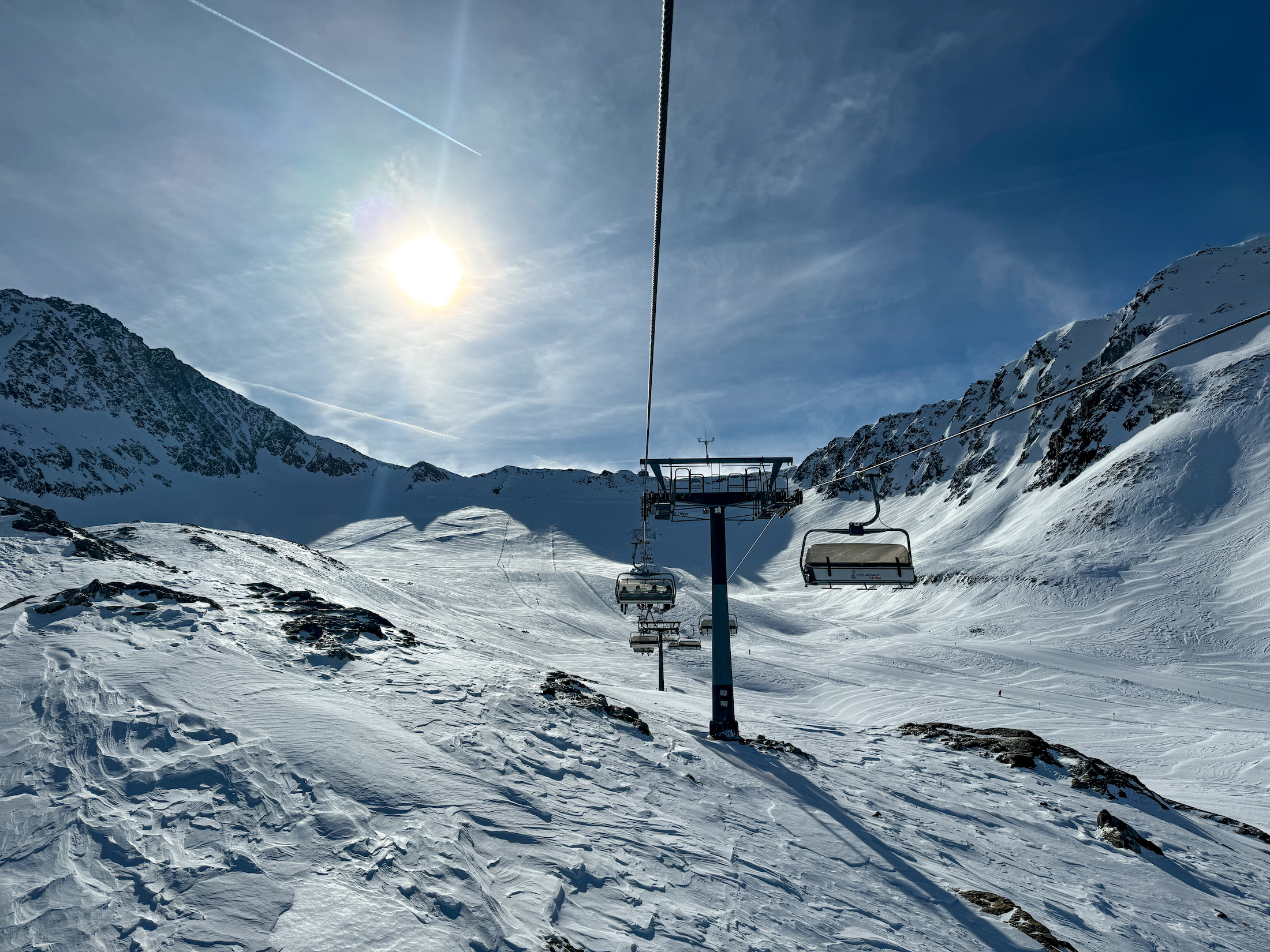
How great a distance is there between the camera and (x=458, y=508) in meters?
111

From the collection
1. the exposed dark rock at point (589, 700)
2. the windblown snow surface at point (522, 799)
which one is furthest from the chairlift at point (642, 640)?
the exposed dark rock at point (589, 700)

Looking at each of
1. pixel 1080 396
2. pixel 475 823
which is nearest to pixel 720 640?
pixel 475 823

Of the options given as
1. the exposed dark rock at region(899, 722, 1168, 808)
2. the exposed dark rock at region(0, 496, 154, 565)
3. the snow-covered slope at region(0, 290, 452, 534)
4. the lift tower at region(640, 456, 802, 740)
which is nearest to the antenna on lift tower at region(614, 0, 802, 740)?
the lift tower at region(640, 456, 802, 740)

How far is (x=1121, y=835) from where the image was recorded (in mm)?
8734

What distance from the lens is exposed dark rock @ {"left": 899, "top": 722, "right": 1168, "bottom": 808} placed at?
11016mm

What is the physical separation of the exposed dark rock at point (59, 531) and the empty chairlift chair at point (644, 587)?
1732cm

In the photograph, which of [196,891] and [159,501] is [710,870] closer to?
[196,891]

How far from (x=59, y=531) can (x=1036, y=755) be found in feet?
101

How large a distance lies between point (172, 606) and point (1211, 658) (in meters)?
50.8

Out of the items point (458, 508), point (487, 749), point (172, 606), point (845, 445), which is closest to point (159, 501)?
point (458, 508)

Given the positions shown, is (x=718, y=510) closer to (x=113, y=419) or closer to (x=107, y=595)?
(x=107, y=595)

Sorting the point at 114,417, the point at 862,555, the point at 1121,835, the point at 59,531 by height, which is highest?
the point at 114,417

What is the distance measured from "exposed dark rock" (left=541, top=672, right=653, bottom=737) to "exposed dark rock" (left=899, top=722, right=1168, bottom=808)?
25.8ft

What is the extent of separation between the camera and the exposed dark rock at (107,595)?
10.6m
